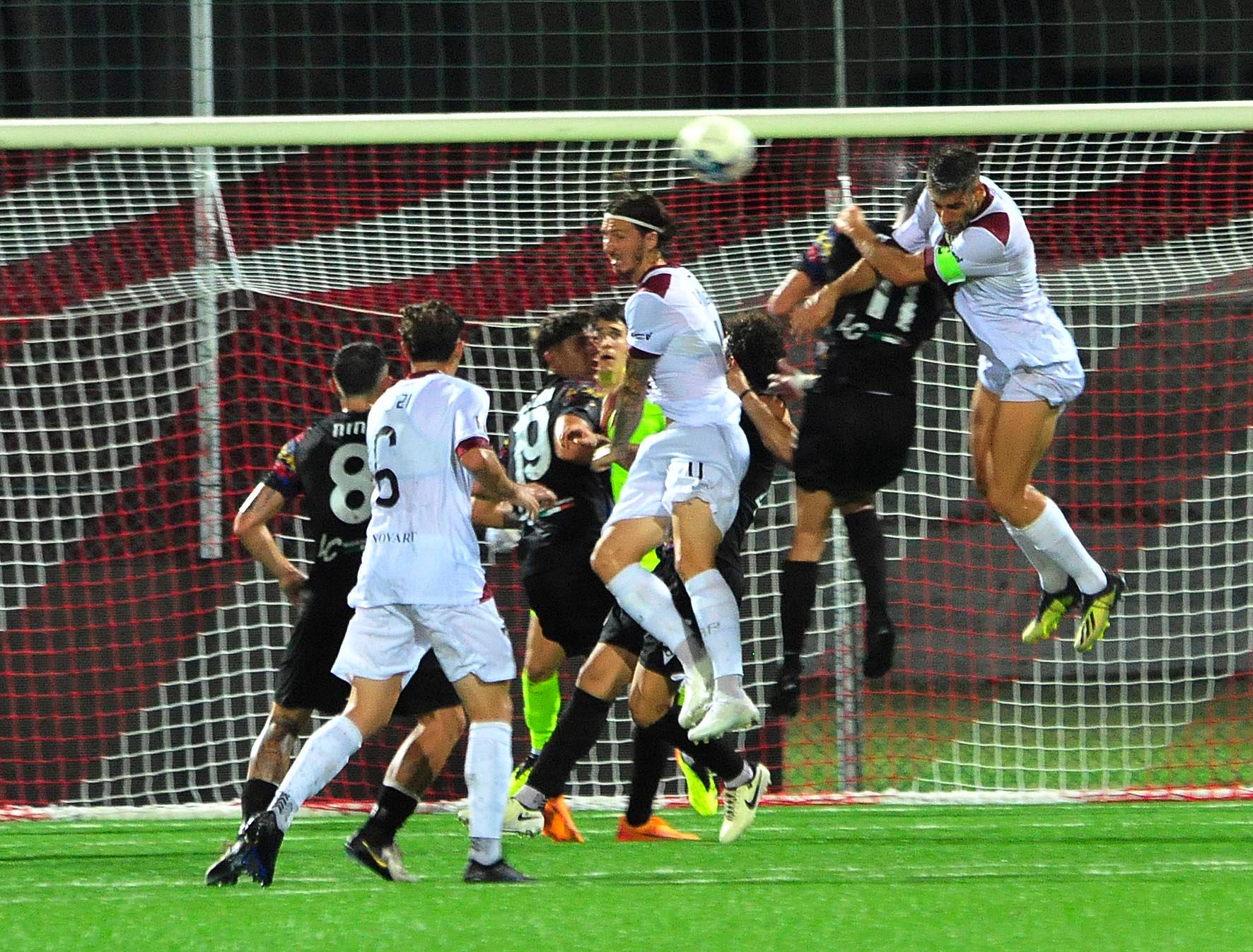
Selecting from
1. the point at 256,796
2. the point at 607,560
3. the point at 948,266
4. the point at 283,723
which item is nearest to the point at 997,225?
the point at 948,266

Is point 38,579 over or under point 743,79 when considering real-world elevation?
under

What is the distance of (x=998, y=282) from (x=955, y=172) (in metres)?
0.51

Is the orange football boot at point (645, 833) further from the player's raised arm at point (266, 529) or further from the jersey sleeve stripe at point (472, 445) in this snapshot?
the jersey sleeve stripe at point (472, 445)

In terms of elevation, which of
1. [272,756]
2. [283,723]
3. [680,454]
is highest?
[680,454]

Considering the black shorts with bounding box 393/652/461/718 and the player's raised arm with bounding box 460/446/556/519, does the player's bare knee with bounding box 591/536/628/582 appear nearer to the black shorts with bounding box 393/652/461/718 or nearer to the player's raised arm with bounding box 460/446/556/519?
the black shorts with bounding box 393/652/461/718

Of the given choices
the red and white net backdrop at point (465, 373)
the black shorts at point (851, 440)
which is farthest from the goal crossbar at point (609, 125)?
the black shorts at point (851, 440)

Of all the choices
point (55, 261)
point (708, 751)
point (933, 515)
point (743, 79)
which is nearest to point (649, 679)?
point (708, 751)

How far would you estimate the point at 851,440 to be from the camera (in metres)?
6.83

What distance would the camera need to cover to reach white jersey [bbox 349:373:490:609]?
5789mm

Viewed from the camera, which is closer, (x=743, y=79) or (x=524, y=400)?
(x=524, y=400)

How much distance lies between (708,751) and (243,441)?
10.5 feet

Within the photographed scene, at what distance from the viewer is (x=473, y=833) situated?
19.0 ft

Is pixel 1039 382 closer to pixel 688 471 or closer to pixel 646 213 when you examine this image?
pixel 688 471

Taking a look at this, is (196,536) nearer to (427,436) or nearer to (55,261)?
(55,261)
